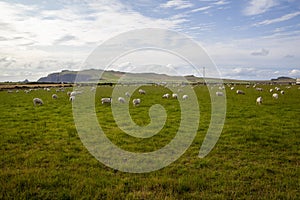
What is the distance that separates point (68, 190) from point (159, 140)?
18.3 ft

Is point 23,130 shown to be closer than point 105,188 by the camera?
No

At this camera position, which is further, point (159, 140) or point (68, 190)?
point (159, 140)

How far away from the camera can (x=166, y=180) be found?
6.69m

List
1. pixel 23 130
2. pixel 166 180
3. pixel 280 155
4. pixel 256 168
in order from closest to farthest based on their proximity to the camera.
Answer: pixel 166 180, pixel 256 168, pixel 280 155, pixel 23 130

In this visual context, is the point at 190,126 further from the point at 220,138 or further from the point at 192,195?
the point at 192,195

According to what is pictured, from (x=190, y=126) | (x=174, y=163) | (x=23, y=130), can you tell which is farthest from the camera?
(x=190, y=126)

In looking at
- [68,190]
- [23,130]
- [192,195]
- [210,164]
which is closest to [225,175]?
[210,164]

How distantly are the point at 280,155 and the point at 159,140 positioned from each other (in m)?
4.82

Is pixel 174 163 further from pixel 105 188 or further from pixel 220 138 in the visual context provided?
pixel 220 138

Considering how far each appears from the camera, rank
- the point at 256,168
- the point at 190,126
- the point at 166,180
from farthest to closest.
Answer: the point at 190,126 → the point at 256,168 → the point at 166,180

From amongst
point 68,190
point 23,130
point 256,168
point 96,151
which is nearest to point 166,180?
point 68,190

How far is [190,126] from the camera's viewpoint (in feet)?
46.4

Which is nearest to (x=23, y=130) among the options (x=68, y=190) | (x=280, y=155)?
(x=68, y=190)

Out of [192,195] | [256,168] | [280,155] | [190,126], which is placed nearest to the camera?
[192,195]
